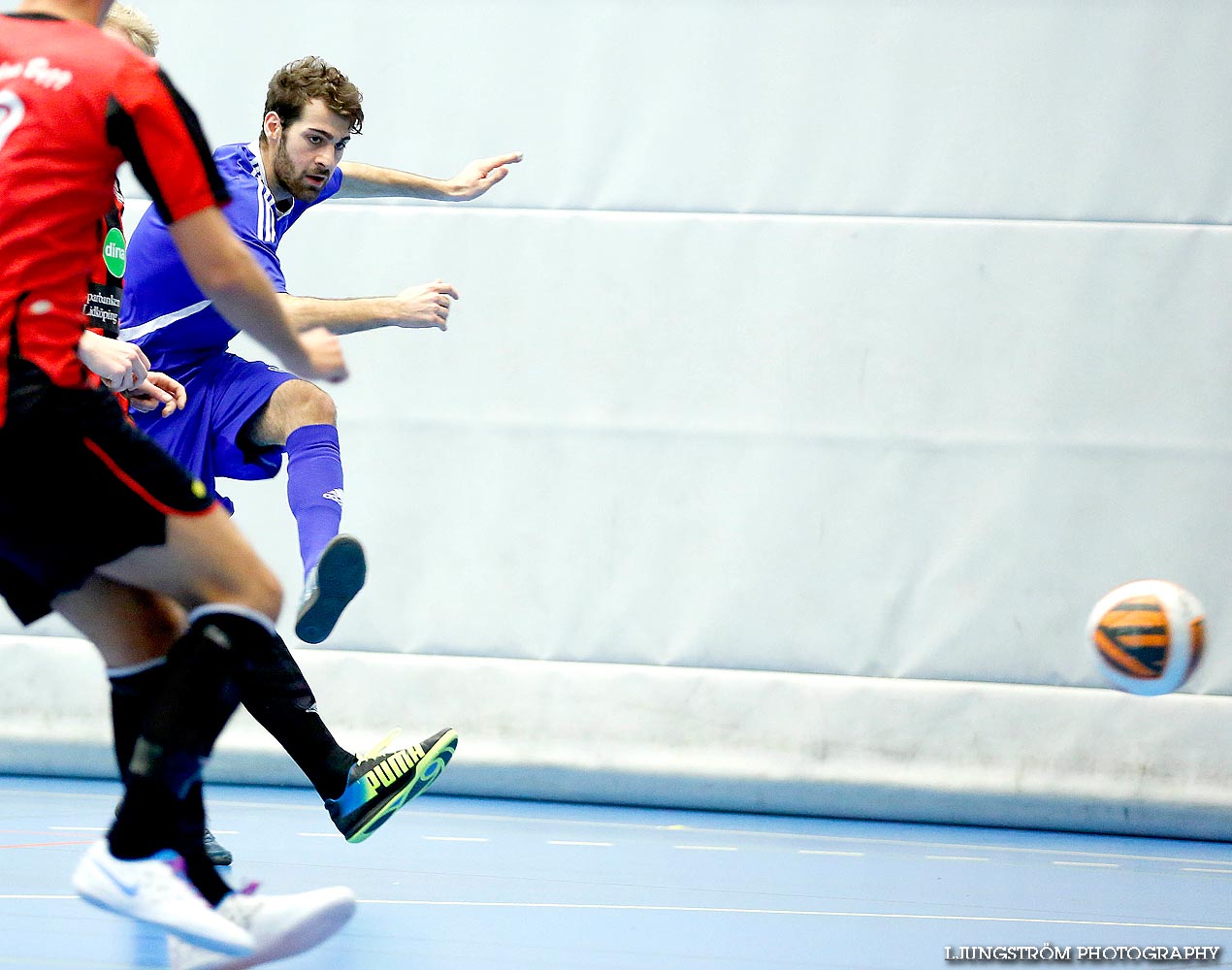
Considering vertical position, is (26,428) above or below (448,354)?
above

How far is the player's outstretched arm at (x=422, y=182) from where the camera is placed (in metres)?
3.94

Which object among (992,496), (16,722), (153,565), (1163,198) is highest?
(1163,198)

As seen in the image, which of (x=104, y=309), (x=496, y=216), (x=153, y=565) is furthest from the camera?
(x=496, y=216)

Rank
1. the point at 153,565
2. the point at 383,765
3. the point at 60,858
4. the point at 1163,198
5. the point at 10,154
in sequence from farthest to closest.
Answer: the point at 1163,198 < the point at 60,858 < the point at 383,765 < the point at 153,565 < the point at 10,154

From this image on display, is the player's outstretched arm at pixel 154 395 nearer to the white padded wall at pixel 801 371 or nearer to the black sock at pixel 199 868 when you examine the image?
the black sock at pixel 199 868

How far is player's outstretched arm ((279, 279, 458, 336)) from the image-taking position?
310cm

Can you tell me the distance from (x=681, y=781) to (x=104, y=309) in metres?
2.70

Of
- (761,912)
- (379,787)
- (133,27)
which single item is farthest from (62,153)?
(761,912)

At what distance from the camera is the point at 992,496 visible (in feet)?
15.4

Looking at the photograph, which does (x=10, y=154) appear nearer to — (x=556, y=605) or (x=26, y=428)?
(x=26, y=428)

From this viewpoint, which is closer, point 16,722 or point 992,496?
point 992,496

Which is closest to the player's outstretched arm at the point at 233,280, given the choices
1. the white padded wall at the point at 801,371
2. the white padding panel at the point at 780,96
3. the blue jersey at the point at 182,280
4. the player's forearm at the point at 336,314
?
the player's forearm at the point at 336,314

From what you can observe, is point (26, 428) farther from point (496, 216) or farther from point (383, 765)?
point (496, 216)

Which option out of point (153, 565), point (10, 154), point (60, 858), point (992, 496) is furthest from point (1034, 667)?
point (10, 154)
